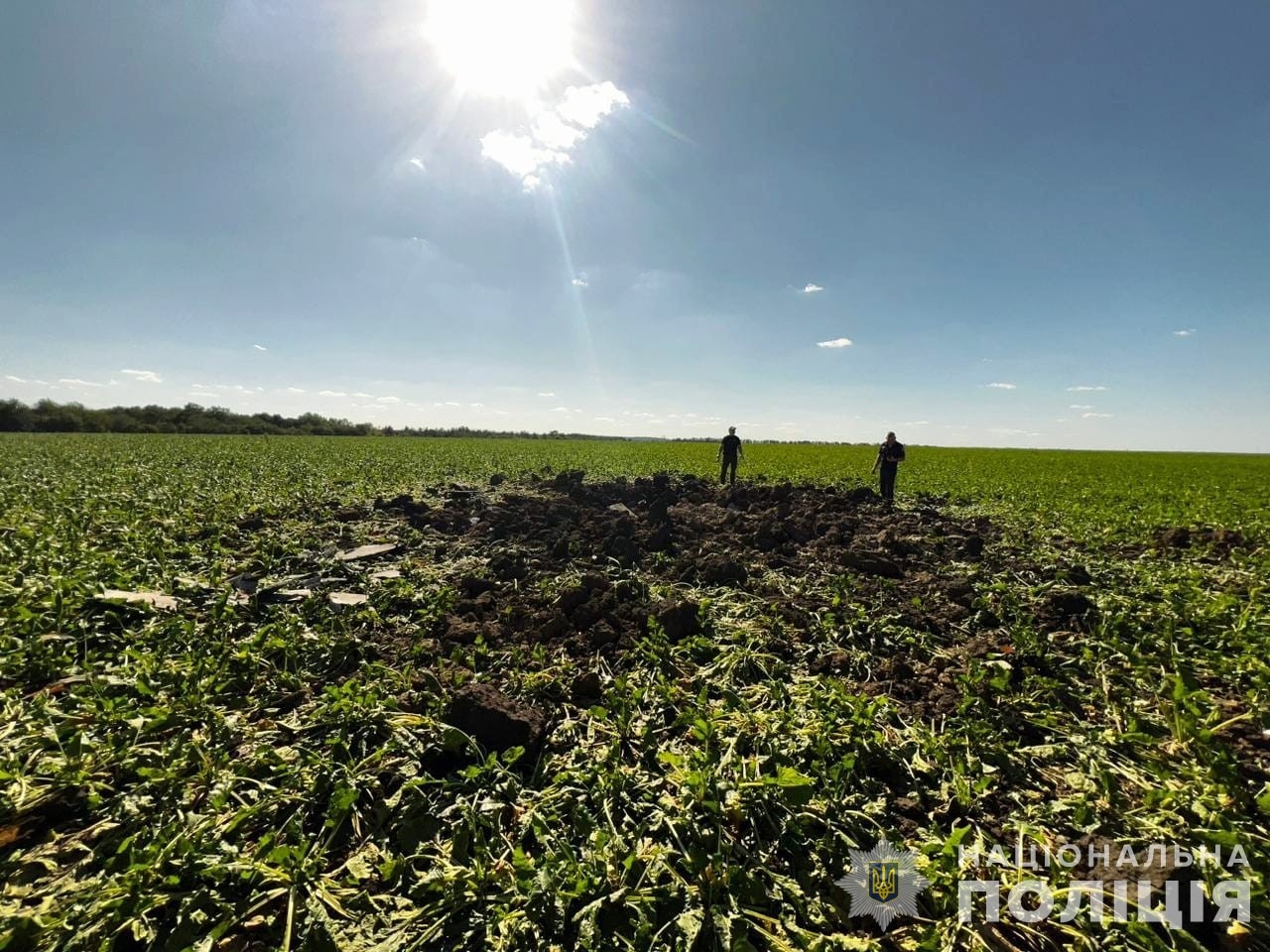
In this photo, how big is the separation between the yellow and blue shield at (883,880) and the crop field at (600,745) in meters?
0.10

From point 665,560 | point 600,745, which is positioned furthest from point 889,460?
point 600,745

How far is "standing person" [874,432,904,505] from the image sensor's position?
12634 millimetres

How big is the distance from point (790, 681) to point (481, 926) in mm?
2917

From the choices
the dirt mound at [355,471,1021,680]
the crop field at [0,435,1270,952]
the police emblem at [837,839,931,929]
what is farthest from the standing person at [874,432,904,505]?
the police emblem at [837,839,931,929]

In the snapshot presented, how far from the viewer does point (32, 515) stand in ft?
27.0

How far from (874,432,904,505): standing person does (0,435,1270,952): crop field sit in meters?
5.55

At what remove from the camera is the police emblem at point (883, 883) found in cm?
231

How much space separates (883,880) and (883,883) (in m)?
0.02

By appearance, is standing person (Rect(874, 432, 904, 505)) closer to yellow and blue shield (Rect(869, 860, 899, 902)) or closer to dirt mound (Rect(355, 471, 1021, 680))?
dirt mound (Rect(355, 471, 1021, 680))

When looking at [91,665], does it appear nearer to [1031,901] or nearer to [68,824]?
[68,824]

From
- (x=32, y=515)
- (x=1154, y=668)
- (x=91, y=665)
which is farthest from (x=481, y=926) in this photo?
(x=32, y=515)

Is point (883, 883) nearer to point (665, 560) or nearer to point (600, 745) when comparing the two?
point (600, 745)

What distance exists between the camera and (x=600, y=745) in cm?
345

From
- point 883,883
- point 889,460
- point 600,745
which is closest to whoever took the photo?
point 883,883
